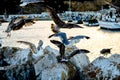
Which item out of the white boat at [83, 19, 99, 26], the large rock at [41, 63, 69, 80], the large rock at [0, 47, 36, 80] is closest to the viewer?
the large rock at [41, 63, 69, 80]

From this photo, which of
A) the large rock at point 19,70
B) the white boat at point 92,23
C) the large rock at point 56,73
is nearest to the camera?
the large rock at point 56,73

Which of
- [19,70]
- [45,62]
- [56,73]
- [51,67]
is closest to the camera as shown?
[56,73]

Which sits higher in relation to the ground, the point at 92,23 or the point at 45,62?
the point at 45,62

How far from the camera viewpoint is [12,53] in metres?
14.1

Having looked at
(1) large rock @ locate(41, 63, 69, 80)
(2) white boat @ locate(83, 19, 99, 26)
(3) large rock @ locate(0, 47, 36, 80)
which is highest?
(1) large rock @ locate(41, 63, 69, 80)

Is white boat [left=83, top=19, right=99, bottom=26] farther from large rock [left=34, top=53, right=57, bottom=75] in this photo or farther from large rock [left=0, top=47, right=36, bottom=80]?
large rock [left=34, top=53, right=57, bottom=75]

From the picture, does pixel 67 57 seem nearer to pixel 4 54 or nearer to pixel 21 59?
pixel 21 59

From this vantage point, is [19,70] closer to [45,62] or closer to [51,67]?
[45,62]

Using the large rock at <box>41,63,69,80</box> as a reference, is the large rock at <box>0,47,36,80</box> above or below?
below

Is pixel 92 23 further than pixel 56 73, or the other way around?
pixel 92 23

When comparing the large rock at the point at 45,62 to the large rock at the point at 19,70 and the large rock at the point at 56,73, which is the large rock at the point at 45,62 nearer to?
the large rock at the point at 19,70

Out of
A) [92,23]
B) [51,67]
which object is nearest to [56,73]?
[51,67]

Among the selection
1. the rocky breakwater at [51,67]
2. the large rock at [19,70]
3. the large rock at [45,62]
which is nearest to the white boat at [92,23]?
the rocky breakwater at [51,67]

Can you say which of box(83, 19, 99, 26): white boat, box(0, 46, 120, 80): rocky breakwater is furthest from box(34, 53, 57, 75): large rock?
box(83, 19, 99, 26): white boat
